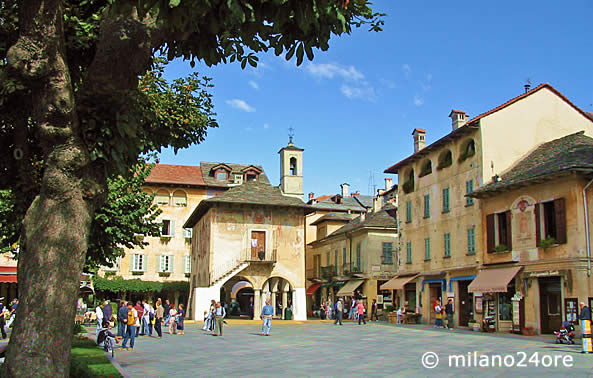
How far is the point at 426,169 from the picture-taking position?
3756 centimetres

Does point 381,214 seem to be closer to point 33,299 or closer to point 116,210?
point 116,210

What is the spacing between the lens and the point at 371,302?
45.8 meters

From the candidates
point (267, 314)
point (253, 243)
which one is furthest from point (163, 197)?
point (267, 314)

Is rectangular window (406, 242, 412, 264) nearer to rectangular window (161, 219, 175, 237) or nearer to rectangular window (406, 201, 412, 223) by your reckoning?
rectangular window (406, 201, 412, 223)

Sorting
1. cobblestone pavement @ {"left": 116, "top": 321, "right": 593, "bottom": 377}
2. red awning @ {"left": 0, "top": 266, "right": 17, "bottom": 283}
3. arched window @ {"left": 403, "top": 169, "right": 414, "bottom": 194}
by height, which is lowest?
cobblestone pavement @ {"left": 116, "top": 321, "right": 593, "bottom": 377}

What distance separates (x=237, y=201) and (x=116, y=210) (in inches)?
959

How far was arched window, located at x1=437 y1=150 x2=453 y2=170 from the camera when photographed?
34406 millimetres

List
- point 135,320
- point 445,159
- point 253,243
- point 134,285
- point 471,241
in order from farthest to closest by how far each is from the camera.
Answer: point 134,285 → point 253,243 → point 445,159 → point 471,241 → point 135,320

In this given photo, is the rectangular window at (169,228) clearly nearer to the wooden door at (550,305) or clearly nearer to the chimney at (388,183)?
the chimney at (388,183)

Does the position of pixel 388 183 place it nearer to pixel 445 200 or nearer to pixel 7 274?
pixel 445 200

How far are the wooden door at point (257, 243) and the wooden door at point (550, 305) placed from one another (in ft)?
65.4

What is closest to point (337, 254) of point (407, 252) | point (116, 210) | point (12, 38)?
point (407, 252)

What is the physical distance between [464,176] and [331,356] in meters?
18.5

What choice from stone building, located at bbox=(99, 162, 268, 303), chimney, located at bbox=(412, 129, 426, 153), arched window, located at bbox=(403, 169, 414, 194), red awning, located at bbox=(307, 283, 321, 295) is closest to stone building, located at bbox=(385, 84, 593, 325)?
arched window, located at bbox=(403, 169, 414, 194)
